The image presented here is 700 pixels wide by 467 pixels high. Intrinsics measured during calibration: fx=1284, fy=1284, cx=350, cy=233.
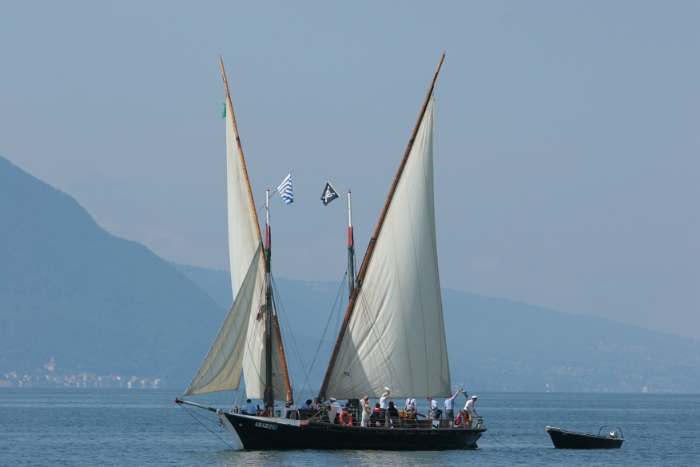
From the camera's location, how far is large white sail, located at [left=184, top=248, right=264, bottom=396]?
196 ft

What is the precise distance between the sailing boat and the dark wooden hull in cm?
7

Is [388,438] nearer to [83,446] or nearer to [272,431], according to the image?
[272,431]

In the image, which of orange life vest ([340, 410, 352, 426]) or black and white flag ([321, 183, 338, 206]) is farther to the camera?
black and white flag ([321, 183, 338, 206])

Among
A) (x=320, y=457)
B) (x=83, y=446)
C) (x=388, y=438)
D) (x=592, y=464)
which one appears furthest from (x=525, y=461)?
(x=83, y=446)

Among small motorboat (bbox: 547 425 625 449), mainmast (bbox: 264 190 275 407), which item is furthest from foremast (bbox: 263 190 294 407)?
small motorboat (bbox: 547 425 625 449)

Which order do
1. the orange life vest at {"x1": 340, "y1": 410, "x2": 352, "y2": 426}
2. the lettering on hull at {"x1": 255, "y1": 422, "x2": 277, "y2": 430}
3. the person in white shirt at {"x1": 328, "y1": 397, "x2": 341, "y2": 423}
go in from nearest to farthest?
the lettering on hull at {"x1": 255, "y1": 422, "x2": 277, "y2": 430}, the person in white shirt at {"x1": 328, "y1": 397, "x2": 341, "y2": 423}, the orange life vest at {"x1": 340, "y1": 410, "x2": 352, "y2": 426}

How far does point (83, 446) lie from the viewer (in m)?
84.5

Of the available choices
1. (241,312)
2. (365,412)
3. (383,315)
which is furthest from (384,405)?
(241,312)

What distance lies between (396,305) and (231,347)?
29.2 ft

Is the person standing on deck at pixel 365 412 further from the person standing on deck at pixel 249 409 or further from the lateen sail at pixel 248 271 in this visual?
the person standing on deck at pixel 249 409

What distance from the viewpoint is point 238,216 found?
64.9 meters

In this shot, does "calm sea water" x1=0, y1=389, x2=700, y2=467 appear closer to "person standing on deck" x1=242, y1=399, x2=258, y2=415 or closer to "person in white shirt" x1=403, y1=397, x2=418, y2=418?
"person standing on deck" x1=242, y1=399, x2=258, y2=415

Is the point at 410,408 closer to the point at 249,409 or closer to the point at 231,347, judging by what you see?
the point at 249,409

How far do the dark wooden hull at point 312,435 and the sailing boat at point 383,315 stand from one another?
0.23 feet
